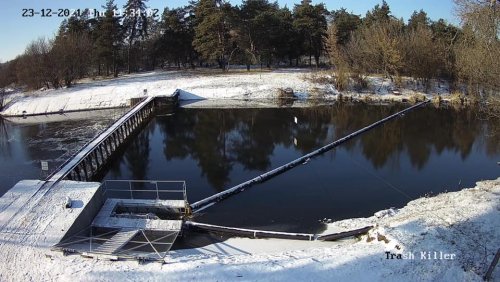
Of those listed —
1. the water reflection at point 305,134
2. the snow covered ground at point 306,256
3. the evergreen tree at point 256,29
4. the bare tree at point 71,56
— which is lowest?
the snow covered ground at point 306,256

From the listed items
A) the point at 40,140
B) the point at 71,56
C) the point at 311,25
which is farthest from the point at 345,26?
the point at 40,140

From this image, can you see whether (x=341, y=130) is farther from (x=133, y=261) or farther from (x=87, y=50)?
(x=87, y=50)

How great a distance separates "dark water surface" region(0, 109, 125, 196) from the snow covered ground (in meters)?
7.80

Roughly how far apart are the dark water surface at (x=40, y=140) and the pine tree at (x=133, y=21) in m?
22.7

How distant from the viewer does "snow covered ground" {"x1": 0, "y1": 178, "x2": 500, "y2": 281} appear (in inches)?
382

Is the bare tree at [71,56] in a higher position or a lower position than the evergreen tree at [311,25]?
lower

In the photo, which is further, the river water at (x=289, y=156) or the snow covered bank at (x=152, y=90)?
the snow covered bank at (x=152, y=90)

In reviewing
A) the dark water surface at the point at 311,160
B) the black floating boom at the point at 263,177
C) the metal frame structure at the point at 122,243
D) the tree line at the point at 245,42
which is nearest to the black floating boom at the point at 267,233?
the metal frame structure at the point at 122,243

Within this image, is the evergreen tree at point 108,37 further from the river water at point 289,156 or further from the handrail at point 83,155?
the handrail at point 83,155

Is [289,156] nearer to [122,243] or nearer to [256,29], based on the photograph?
[122,243]

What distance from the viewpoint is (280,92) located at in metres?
42.4

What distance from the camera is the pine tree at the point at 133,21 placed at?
5631cm

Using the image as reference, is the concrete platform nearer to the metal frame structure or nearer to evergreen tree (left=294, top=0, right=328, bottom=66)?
the metal frame structure

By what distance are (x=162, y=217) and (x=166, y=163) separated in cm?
686
